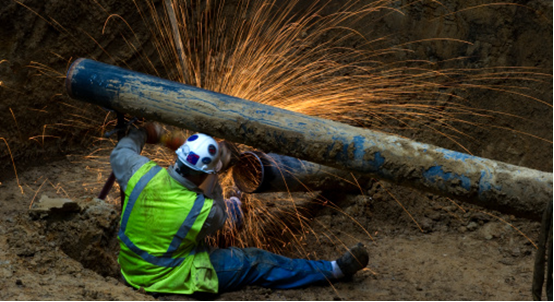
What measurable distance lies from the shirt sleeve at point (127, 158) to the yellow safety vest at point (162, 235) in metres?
0.06

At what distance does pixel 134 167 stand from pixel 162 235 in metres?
0.52

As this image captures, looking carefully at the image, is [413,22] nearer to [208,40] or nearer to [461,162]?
[208,40]

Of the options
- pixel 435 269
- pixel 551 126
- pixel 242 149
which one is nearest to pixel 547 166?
pixel 551 126

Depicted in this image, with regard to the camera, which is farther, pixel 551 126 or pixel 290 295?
pixel 551 126

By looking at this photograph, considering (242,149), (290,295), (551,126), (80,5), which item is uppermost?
(80,5)

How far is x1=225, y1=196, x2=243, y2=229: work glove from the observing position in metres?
5.19

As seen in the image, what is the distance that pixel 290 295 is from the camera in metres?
4.71

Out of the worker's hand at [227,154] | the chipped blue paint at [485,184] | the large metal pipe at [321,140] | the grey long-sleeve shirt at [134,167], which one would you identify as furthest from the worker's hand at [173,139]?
the chipped blue paint at [485,184]

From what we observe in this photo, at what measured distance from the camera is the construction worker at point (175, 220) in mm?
4301

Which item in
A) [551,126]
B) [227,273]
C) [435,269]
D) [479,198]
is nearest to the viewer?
[479,198]

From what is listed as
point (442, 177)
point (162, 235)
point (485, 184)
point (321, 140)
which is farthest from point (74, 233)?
point (485, 184)

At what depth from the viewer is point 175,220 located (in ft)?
14.1

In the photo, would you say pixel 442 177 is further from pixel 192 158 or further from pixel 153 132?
pixel 153 132

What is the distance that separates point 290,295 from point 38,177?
2.70 meters
